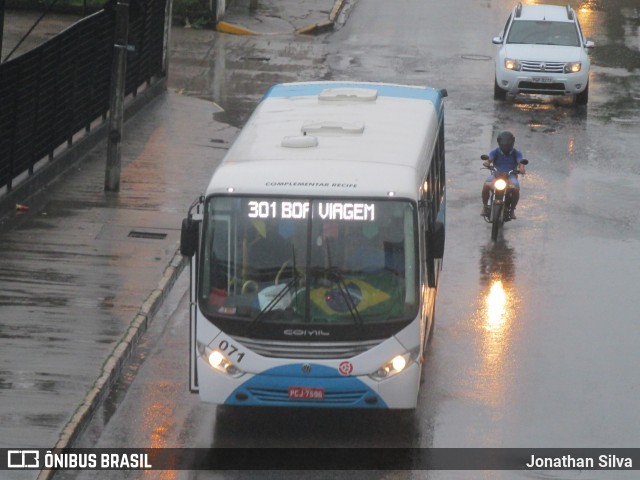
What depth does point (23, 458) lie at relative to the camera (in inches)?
452

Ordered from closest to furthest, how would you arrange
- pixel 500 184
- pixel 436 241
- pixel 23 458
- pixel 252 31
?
pixel 23 458
pixel 436 241
pixel 500 184
pixel 252 31

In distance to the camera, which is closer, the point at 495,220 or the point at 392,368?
the point at 392,368

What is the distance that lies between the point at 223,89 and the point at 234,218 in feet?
62.0

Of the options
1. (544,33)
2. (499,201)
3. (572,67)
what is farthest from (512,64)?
(499,201)

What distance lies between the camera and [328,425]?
13.0 metres

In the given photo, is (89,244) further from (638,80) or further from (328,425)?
(638,80)

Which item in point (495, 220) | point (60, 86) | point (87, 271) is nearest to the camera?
point (87, 271)

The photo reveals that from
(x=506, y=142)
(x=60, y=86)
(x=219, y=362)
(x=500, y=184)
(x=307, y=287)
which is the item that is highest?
(x=307, y=287)

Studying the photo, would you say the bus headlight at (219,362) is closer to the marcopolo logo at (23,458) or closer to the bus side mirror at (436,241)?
the marcopolo logo at (23,458)

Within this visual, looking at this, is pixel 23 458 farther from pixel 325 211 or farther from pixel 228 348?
pixel 325 211

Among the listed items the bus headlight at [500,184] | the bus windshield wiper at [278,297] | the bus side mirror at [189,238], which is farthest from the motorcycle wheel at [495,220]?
the bus side mirror at [189,238]

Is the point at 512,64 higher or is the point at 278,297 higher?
the point at 278,297

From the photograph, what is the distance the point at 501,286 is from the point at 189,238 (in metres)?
6.65

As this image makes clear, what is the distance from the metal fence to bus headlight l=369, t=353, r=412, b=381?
9103 millimetres
